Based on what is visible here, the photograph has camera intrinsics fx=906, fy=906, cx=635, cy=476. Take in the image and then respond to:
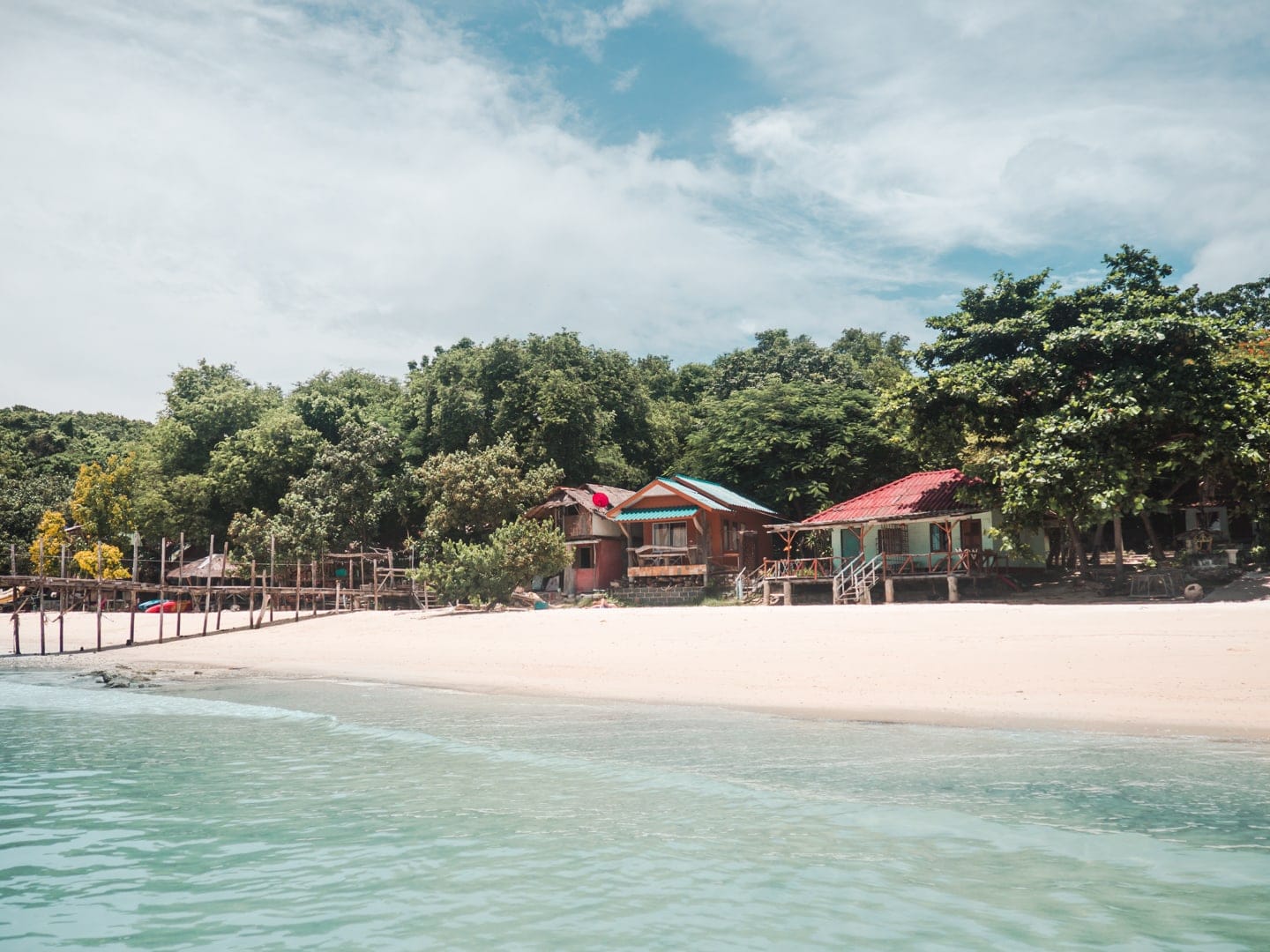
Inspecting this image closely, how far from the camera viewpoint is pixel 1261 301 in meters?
46.2

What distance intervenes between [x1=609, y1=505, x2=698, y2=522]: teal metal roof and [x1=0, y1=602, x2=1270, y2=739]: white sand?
9.21 metres

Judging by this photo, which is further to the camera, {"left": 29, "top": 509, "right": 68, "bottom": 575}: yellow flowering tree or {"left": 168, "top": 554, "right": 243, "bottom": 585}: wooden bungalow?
{"left": 29, "top": 509, "right": 68, "bottom": 575}: yellow flowering tree

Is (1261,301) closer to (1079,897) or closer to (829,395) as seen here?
(829,395)

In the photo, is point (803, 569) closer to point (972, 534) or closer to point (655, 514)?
point (972, 534)

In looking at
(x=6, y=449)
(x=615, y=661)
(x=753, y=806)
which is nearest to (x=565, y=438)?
(x=615, y=661)

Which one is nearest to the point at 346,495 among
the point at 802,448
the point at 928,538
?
the point at 802,448

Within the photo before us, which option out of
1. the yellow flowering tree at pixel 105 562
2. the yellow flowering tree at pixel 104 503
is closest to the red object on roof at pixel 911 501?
the yellow flowering tree at pixel 105 562

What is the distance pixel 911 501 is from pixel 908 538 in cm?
177

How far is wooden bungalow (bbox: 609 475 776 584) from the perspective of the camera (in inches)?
1398

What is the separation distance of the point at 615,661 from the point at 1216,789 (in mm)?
11387

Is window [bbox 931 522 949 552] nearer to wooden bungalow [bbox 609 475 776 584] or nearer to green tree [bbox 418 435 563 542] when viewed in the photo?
wooden bungalow [bbox 609 475 776 584]

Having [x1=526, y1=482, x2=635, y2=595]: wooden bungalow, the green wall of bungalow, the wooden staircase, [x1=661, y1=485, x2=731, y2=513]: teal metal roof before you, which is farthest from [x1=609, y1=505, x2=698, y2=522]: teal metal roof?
the wooden staircase

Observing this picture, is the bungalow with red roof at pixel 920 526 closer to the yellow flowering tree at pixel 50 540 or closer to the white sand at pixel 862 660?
the white sand at pixel 862 660

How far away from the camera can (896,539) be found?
3191cm
